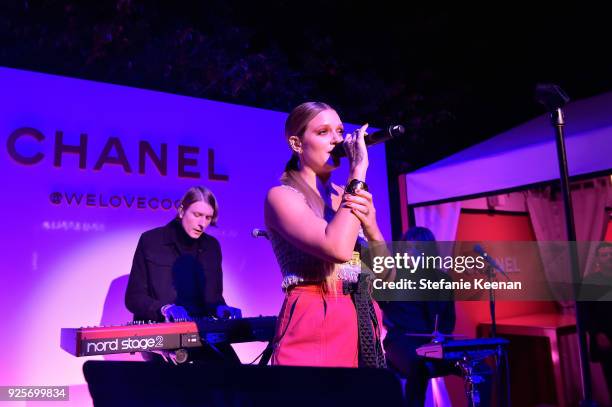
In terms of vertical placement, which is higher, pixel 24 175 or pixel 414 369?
pixel 24 175

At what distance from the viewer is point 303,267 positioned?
1.41 meters

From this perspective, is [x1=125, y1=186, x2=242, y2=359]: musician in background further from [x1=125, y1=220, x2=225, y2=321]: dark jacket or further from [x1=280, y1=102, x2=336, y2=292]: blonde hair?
[x1=280, y1=102, x2=336, y2=292]: blonde hair

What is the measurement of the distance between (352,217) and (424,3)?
4754 millimetres

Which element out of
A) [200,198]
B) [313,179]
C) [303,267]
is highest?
[200,198]

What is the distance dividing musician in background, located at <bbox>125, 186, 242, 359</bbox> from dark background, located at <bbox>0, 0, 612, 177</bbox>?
1.77 metres

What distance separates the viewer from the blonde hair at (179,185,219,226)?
151 inches

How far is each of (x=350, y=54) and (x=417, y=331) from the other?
3.32 meters

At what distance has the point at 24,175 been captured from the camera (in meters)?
3.40

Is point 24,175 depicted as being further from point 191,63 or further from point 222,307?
point 191,63

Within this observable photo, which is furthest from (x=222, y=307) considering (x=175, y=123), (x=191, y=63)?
(x=191, y=63)

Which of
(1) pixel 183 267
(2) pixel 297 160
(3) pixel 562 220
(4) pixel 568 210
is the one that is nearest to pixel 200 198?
(1) pixel 183 267

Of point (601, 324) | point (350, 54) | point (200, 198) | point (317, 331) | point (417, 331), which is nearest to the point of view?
point (317, 331)

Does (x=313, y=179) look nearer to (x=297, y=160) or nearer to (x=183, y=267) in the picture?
(x=297, y=160)

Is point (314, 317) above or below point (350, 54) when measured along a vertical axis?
below
